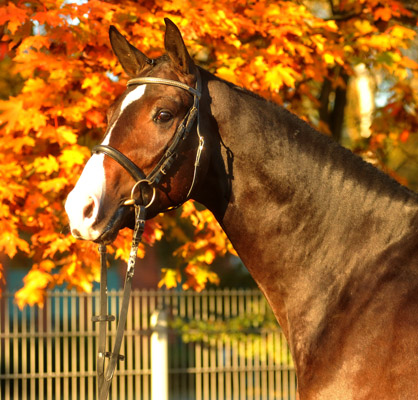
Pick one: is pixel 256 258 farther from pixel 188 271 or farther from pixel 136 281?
pixel 136 281

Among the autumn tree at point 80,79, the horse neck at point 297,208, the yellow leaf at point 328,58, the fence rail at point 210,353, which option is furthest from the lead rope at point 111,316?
the fence rail at point 210,353

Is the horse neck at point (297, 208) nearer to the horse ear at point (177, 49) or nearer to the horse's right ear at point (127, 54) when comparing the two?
the horse ear at point (177, 49)

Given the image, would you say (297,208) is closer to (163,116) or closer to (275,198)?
(275,198)

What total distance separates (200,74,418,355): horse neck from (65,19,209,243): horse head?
0.13 metres

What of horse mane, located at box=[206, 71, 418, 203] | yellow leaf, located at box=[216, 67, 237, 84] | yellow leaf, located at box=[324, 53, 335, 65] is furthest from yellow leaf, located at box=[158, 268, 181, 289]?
horse mane, located at box=[206, 71, 418, 203]

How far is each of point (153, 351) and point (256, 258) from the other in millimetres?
5644

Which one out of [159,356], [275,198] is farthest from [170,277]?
[275,198]

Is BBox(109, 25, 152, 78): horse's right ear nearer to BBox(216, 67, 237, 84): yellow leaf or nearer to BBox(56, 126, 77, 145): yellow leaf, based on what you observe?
BBox(56, 126, 77, 145): yellow leaf

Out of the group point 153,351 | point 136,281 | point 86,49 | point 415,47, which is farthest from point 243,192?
point 136,281

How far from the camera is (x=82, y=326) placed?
319 inches

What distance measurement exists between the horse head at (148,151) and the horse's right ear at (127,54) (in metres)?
0.15

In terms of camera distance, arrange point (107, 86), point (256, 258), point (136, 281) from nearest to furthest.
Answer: point (256, 258) → point (107, 86) → point (136, 281)

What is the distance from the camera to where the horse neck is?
8.78 feet

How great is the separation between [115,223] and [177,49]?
2.54 ft
